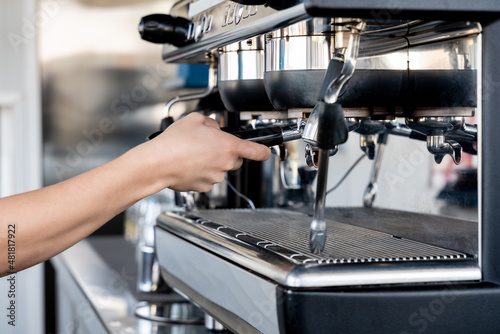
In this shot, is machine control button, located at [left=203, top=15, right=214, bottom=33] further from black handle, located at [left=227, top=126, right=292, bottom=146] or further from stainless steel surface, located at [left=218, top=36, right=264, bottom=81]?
black handle, located at [left=227, top=126, right=292, bottom=146]

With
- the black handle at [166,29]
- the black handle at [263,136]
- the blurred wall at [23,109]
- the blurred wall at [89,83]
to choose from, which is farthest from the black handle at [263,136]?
the blurred wall at [23,109]

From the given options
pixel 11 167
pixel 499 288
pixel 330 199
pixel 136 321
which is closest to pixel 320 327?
pixel 499 288

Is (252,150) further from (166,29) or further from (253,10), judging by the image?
(166,29)

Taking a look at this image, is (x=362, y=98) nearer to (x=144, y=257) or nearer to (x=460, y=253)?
(x=460, y=253)

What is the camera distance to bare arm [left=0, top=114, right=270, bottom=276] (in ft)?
1.97

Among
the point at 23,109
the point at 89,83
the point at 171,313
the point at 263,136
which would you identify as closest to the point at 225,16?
the point at 263,136

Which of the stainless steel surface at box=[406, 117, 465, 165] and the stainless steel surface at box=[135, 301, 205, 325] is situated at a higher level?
the stainless steel surface at box=[406, 117, 465, 165]

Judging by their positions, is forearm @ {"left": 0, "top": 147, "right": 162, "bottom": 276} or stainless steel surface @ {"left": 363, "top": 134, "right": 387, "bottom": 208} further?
stainless steel surface @ {"left": 363, "top": 134, "right": 387, "bottom": 208}

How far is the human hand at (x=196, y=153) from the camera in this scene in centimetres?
60

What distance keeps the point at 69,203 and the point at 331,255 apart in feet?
0.77

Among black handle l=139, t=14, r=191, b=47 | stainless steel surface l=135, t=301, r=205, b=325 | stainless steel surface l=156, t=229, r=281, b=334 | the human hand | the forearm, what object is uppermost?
black handle l=139, t=14, r=191, b=47

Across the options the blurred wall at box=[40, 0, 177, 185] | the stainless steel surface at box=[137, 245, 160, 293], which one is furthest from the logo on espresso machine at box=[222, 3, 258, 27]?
the blurred wall at box=[40, 0, 177, 185]

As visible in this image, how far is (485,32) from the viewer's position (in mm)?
568

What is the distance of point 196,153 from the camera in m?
0.60
